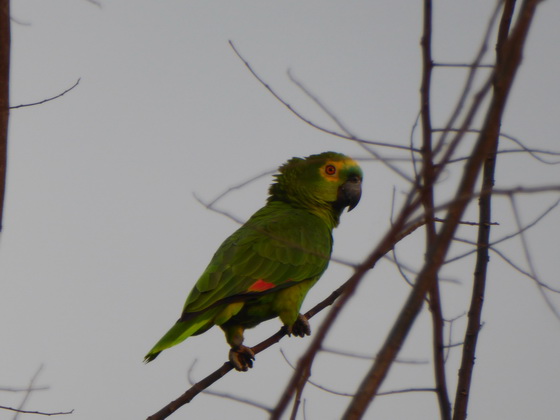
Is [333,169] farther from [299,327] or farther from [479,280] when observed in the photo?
[479,280]

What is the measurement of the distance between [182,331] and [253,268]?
63 centimetres

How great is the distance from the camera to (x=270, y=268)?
4234mm

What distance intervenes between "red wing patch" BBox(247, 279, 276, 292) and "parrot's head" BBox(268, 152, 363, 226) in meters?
1.04

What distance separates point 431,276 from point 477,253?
1.62 meters

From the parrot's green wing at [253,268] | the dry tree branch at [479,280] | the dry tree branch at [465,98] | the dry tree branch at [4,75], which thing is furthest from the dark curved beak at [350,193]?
the dry tree branch at [465,98]

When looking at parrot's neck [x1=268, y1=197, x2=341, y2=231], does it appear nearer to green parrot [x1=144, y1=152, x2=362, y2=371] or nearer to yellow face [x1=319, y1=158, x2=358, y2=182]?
green parrot [x1=144, y1=152, x2=362, y2=371]

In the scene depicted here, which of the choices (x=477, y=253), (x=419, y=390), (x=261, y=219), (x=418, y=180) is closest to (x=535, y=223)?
(x=477, y=253)

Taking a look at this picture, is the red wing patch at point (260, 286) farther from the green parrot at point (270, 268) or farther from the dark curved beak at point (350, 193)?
the dark curved beak at point (350, 193)

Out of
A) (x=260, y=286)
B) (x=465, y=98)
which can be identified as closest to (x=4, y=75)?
(x=465, y=98)

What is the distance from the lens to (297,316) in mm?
4270

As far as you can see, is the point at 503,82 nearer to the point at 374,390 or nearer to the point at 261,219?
the point at 374,390

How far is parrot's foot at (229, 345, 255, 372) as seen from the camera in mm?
3947

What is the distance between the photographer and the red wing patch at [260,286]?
4082 mm

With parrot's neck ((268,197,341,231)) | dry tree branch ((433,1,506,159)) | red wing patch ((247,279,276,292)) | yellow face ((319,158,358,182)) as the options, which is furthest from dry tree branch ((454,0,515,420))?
yellow face ((319,158,358,182))
